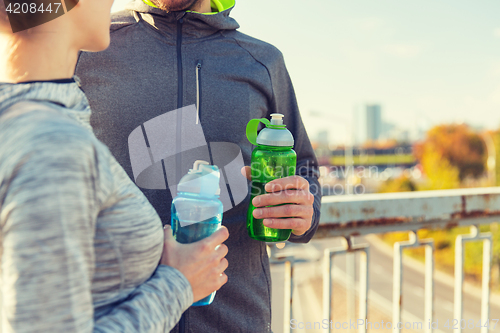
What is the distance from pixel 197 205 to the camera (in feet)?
4.21

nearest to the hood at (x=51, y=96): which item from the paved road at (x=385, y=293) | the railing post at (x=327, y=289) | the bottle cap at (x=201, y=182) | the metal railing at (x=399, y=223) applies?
the bottle cap at (x=201, y=182)

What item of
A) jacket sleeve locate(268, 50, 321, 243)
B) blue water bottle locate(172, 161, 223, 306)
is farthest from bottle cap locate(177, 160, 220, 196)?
jacket sleeve locate(268, 50, 321, 243)

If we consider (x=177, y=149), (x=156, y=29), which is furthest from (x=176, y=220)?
(x=156, y=29)

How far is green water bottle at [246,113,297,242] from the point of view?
4.96 feet

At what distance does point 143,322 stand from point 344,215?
5.77 ft

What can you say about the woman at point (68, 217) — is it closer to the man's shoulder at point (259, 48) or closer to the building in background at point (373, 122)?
the man's shoulder at point (259, 48)

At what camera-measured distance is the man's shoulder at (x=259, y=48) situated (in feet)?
6.26

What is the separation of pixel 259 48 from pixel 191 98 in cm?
47

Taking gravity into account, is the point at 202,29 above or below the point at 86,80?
above

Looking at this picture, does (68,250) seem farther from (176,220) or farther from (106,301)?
(176,220)

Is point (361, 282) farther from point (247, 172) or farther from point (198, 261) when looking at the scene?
point (198, 261)

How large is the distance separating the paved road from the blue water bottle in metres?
21.3

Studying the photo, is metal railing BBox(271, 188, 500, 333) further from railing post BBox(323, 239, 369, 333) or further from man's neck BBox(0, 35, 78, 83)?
man's neck BBox(0, 35, 78, 83)

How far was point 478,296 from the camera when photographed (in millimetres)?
26578
